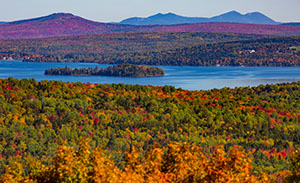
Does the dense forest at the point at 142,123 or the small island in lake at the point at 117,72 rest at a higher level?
the dense forest at the point at 142,123

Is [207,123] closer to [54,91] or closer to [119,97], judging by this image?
[119,97]

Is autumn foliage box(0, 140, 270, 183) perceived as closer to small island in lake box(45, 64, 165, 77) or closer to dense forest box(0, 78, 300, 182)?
dense forest box(0, 78, 300, 182)

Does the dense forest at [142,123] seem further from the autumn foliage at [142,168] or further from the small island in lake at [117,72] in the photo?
the small island in lake at [117,72]

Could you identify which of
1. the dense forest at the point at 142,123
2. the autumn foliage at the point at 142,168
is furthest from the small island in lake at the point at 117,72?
the autumn foliage at the point at 142,168

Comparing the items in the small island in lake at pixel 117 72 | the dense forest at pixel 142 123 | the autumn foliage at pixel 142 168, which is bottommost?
the small island in lake at pixel 117 72

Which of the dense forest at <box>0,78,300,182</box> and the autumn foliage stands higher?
the autumn foliage

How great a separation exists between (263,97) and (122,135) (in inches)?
888

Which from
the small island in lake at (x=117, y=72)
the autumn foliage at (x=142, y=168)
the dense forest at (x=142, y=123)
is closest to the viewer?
the autumn foliage at (x=142, y=168)

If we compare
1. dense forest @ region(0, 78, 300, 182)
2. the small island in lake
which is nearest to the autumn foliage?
dense forest @ region(0, 78, 300, 182)

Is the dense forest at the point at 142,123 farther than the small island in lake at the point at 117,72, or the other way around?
the small island in lake at the point at 117,72

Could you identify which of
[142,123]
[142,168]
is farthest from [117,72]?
[142,168]

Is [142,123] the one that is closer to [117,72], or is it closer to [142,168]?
[142,168]

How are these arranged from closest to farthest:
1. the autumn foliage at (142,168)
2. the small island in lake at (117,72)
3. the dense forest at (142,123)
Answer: the autumn foliage at (142,168) < the dense forest at (142,123) < the small island in lake at (117,72)

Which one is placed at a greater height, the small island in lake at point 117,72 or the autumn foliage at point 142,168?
the autumn foliage at point 142,168
